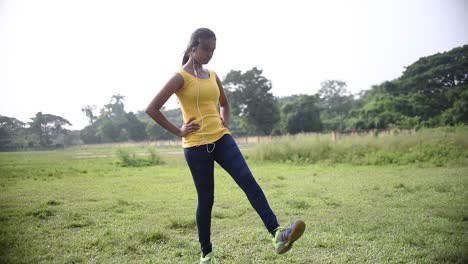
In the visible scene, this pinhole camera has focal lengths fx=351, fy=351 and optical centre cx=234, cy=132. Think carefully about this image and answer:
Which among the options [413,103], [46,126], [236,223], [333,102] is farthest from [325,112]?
[236,223]

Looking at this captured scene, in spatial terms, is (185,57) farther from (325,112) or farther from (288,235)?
(325,112)

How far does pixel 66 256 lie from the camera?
10.9 ft

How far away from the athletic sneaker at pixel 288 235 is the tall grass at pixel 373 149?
11.1 m

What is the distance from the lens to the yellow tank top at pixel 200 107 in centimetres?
272

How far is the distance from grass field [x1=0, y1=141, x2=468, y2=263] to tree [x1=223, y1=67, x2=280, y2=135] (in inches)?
1578

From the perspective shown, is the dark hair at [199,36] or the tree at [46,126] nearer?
the dark hair at [199,36]

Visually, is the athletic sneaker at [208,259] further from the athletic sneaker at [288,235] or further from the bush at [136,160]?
the bush at [136,160]

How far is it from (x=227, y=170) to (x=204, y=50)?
0.97m

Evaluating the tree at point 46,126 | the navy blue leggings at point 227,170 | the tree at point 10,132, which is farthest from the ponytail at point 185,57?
the tree at point 46,126

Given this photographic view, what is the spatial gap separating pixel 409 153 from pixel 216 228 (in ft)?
36.2

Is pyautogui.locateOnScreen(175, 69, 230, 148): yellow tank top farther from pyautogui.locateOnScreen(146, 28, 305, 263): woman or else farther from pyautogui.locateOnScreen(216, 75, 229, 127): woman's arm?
pyautogui.locateOnScreen(216, 75, 229, 127): woman's arm

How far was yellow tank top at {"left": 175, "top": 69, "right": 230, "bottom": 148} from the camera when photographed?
2721 millimetres

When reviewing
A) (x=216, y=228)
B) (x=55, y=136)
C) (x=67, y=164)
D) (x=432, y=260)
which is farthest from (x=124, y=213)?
(x=67, y=164)

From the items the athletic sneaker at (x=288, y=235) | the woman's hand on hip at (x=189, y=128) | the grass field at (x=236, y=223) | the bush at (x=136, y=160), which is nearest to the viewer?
the athletic sneaker at (x=288, y=235)
